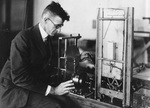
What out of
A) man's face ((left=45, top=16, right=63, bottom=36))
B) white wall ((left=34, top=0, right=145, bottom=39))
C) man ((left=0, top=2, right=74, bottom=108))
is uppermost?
white wall ((left=34, top=0, right=145, bottom=39))

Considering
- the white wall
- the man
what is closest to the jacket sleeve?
the man

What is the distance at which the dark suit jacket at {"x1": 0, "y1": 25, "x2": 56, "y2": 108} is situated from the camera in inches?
75.0

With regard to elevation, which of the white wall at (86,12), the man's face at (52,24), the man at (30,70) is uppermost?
the white wall at (86,12)

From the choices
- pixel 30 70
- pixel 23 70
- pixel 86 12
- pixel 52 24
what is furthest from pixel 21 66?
pixel 86 12

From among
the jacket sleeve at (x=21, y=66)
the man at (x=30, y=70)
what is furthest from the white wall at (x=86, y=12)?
the jacket sleeve at (x=21, y=66)

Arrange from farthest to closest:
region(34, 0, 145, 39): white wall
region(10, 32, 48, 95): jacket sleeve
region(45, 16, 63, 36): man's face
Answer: region(34, 0, 145, 39): white wall → region(45, 16, 63, 36): man's face → region(10, 32, 48, 95): jacket sleeve

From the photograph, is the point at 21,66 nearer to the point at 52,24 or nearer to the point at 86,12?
the point at 52,24

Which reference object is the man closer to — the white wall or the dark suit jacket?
the dark suit jacket

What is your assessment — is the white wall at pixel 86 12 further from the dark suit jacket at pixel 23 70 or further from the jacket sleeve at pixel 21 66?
the jacket sleeve at pixel 21 66

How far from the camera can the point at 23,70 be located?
1913 millimetres

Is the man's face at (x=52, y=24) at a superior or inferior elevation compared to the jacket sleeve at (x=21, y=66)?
superior

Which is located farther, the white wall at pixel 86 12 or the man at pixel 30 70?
the white wall at pixel 86 12

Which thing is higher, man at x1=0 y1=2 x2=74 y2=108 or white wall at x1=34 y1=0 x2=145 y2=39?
white wall at x1=34 y1=0 x2=145 y2=39

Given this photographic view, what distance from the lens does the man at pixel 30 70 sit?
191cm
